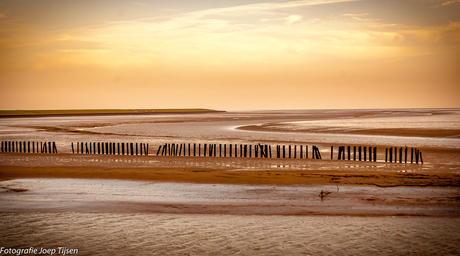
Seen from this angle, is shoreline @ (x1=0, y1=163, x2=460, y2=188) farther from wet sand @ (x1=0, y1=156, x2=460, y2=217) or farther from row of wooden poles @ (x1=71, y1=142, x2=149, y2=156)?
row of wooden poles @ (x1=71, y1=142, x2=149, y2=156)

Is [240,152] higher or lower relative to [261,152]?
lower

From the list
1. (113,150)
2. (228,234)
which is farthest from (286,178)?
(113,150)

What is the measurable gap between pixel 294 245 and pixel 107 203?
6.71 m

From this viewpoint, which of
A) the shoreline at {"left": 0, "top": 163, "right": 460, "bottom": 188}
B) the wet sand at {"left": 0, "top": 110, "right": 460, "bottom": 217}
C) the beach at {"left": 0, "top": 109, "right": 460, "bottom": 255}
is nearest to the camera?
the beach at {"left": 0, "top": 109, "right": 460, "bottom": 255}

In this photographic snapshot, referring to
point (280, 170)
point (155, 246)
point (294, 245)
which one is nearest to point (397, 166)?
Result: point (280, 170)

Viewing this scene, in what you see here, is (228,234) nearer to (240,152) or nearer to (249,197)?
(249,197)

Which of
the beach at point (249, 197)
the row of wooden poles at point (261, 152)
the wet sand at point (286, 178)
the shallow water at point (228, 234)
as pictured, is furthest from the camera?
the row of wooden poles at point (261, 152)

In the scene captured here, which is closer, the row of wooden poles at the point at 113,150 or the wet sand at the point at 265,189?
the wet sand at the point at 265,189

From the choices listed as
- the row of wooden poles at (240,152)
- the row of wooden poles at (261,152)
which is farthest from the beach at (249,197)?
the row of wooden poles at (240,152)

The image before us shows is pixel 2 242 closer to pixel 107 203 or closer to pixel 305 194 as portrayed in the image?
pixel 107 203

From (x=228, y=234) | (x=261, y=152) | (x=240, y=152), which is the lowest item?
(x=228, y=234)

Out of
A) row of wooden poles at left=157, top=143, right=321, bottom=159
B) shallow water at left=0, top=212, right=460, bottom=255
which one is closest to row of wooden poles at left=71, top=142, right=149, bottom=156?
row of wooden poles at left=157, top=143, right=321, bottom=159

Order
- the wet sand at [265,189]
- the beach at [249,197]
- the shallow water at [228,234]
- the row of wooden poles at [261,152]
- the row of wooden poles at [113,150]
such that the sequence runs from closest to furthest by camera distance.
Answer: the shallow water at [228,234] < the beach at [249,197] < the wet sand at [265,189] < the row of wooden poles at [261,152] < the row of wooden poles at [113,150]

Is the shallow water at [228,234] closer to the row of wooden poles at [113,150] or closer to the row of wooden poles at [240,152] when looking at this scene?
the row of wooden poles at [240,152]
